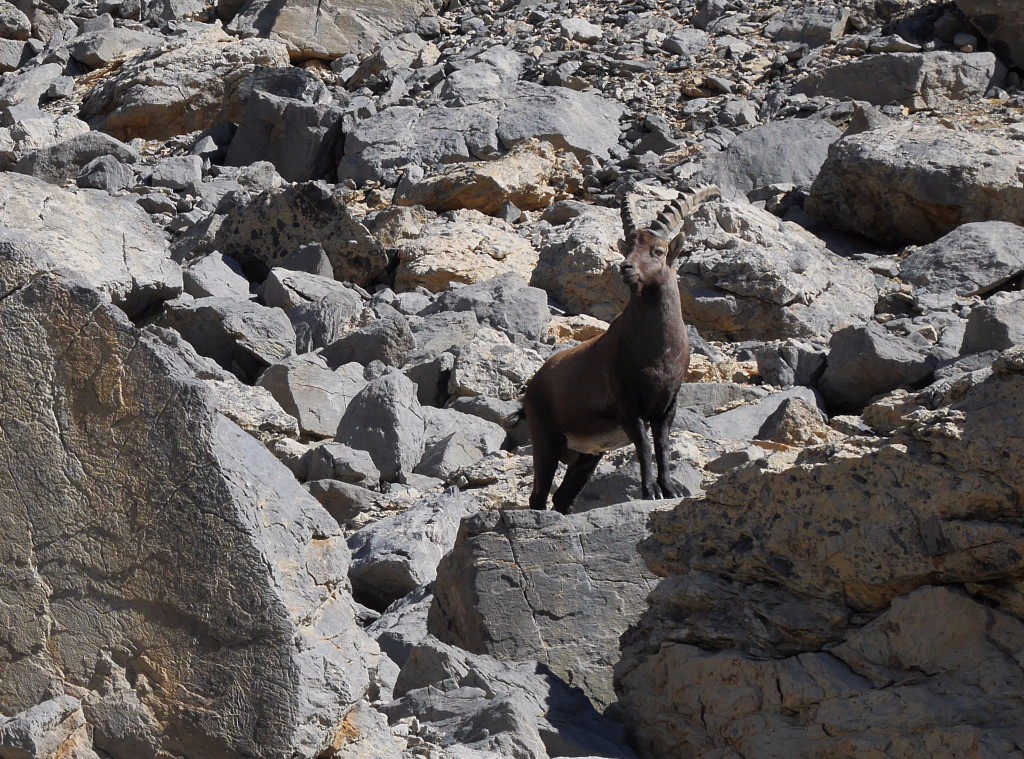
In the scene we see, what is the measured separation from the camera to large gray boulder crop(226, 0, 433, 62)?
23406mm

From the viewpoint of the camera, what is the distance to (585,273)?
1437 cm

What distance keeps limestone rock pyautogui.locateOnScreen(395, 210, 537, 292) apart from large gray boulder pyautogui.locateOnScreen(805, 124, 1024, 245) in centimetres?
361

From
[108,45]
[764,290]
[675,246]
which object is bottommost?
[108,45]

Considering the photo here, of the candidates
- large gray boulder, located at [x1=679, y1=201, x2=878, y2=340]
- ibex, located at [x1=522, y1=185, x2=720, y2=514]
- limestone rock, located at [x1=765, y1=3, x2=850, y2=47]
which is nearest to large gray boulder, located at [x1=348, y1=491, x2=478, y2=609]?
ibex, located at [x1=522, y1=185, x2=720, y2=514]

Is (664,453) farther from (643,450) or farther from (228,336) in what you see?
(228,336)

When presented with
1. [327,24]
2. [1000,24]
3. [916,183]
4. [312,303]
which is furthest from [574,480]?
[327,24]

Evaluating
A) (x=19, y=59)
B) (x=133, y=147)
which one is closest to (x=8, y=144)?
(x=133, y=147)

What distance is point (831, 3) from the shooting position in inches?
852

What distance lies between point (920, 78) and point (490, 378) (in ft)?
30.8

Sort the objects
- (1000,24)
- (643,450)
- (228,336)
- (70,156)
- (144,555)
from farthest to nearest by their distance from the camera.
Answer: (1000,24) → (70,156) → (228,336) → (643,450) → (144,555)

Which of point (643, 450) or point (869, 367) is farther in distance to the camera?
point (869, 367)

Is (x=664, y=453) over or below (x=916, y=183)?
over

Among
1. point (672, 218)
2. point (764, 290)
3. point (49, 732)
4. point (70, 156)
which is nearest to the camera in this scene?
point (49, 732)

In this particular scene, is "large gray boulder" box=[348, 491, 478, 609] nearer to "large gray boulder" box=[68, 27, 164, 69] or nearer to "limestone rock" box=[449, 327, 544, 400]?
"limestone rock" box=[449, 327, 544, 400]
